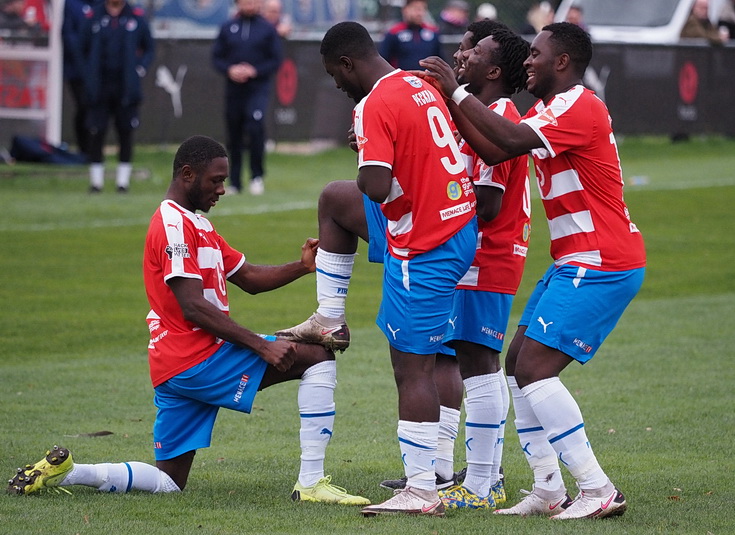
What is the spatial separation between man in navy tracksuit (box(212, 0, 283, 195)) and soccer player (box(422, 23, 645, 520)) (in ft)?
37.7

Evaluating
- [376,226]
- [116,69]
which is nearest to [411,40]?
[116,69]

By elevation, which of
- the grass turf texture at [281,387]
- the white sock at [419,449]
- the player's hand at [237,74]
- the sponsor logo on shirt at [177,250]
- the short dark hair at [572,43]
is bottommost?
the grass turf texture at [281,387]

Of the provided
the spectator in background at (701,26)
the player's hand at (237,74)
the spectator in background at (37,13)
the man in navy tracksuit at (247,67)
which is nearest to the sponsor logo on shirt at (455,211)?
the man in navy tracksuit at (247,67)

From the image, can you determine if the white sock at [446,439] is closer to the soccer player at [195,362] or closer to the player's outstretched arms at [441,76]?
the soccer player at [195,362]

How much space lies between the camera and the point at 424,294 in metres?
5.31

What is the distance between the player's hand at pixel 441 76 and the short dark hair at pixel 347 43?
10.2 inches

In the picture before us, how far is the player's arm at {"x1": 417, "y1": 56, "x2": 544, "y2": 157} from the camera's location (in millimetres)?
5207

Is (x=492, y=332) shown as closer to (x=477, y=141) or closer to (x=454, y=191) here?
(x=454, y=191)

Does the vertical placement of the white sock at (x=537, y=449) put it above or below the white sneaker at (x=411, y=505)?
above

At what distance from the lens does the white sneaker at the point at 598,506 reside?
17.4 feet

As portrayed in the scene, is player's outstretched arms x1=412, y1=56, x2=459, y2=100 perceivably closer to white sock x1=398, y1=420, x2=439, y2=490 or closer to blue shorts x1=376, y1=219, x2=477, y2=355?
blue shorts x1=376, y1=219, x2=477, y2=355

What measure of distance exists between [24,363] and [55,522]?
4.11m

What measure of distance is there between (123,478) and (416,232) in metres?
1.82

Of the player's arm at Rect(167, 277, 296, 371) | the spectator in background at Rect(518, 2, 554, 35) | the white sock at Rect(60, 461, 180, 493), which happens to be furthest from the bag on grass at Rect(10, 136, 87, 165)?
the player's arm at Rect(167, 277, 296, 371)
